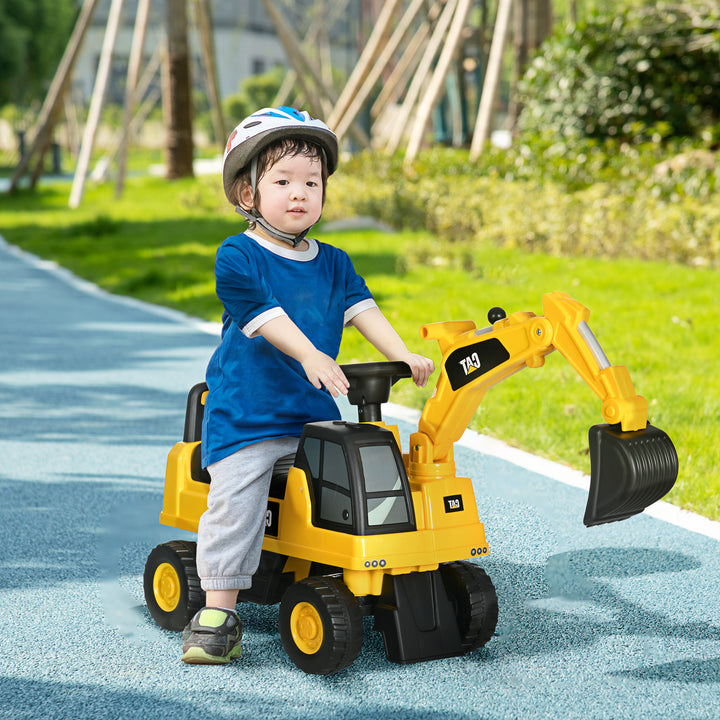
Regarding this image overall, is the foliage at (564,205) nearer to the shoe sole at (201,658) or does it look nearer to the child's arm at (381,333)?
the child's arm at (381,333)

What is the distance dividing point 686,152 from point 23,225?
11.3 m

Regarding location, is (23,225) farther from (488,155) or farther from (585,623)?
(585,623)

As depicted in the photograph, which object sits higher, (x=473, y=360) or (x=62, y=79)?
(x=62, y=79)

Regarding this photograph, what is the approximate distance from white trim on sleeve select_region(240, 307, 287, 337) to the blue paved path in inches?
36.9

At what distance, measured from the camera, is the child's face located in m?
3.15

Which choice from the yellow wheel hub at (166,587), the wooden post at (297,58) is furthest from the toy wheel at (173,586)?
the wooden post at (297,58)

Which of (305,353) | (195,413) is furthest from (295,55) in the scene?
(305,353)

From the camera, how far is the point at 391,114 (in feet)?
105

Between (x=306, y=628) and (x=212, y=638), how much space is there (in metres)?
0.27

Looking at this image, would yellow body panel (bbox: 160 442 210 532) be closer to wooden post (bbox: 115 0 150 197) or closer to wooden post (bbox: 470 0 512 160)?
wooden post (bbox: 470 0 512 160)

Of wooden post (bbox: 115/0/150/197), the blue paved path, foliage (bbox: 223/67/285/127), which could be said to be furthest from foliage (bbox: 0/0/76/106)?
the blue paved path

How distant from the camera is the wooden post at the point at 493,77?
1465cm

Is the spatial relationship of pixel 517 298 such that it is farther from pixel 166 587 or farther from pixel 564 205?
pixel 166 587

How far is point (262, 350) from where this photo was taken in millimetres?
3137
